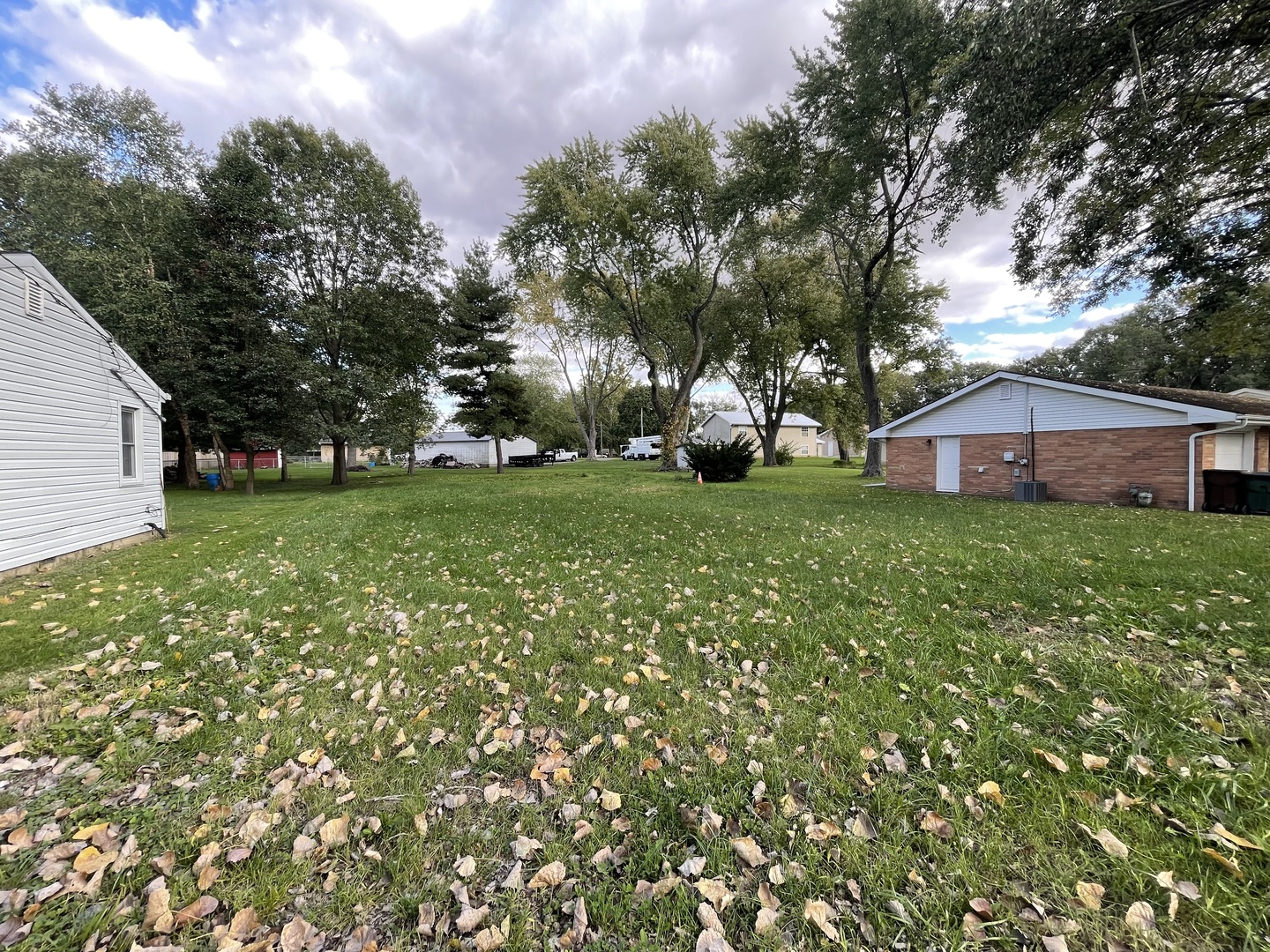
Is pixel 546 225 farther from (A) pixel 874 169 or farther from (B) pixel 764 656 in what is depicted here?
(B) pixel 764 656

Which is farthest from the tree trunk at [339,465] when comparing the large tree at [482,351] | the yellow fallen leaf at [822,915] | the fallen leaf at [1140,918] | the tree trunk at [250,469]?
the fallen leaf at [1140,918]

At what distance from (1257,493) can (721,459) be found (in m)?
14.2

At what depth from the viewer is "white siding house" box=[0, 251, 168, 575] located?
6215 mm

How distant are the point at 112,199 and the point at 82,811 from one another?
2299cm

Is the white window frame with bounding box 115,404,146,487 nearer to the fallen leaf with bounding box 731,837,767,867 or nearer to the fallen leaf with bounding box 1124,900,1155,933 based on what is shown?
the fallen leaf with bounding box 731,837,767,867

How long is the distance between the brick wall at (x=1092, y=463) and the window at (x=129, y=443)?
2183 cm

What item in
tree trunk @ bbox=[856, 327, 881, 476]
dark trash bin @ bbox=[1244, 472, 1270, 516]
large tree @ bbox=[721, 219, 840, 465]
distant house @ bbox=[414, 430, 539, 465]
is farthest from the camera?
distant house @ bbox=[414, 430, 539, 465]

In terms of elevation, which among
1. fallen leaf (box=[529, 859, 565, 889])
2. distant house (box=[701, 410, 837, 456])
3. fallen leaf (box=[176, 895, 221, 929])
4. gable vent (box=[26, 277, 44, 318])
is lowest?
fallen leaf (box=[529, 859, 565, 889])

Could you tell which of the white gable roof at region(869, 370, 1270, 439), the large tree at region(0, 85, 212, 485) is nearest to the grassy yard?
the white gable roof at region(869, 370, 1270, 439)

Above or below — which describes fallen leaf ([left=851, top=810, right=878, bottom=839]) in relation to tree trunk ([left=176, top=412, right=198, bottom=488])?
below

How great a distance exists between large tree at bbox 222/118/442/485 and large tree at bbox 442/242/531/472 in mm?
4128

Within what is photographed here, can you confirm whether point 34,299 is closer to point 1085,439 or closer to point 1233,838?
point 1233,838

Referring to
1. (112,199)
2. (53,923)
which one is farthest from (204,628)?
(112,199)

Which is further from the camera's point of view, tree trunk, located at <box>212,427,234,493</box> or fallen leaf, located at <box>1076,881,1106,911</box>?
tree trunk, located at <box>212,427,234,493</box>
